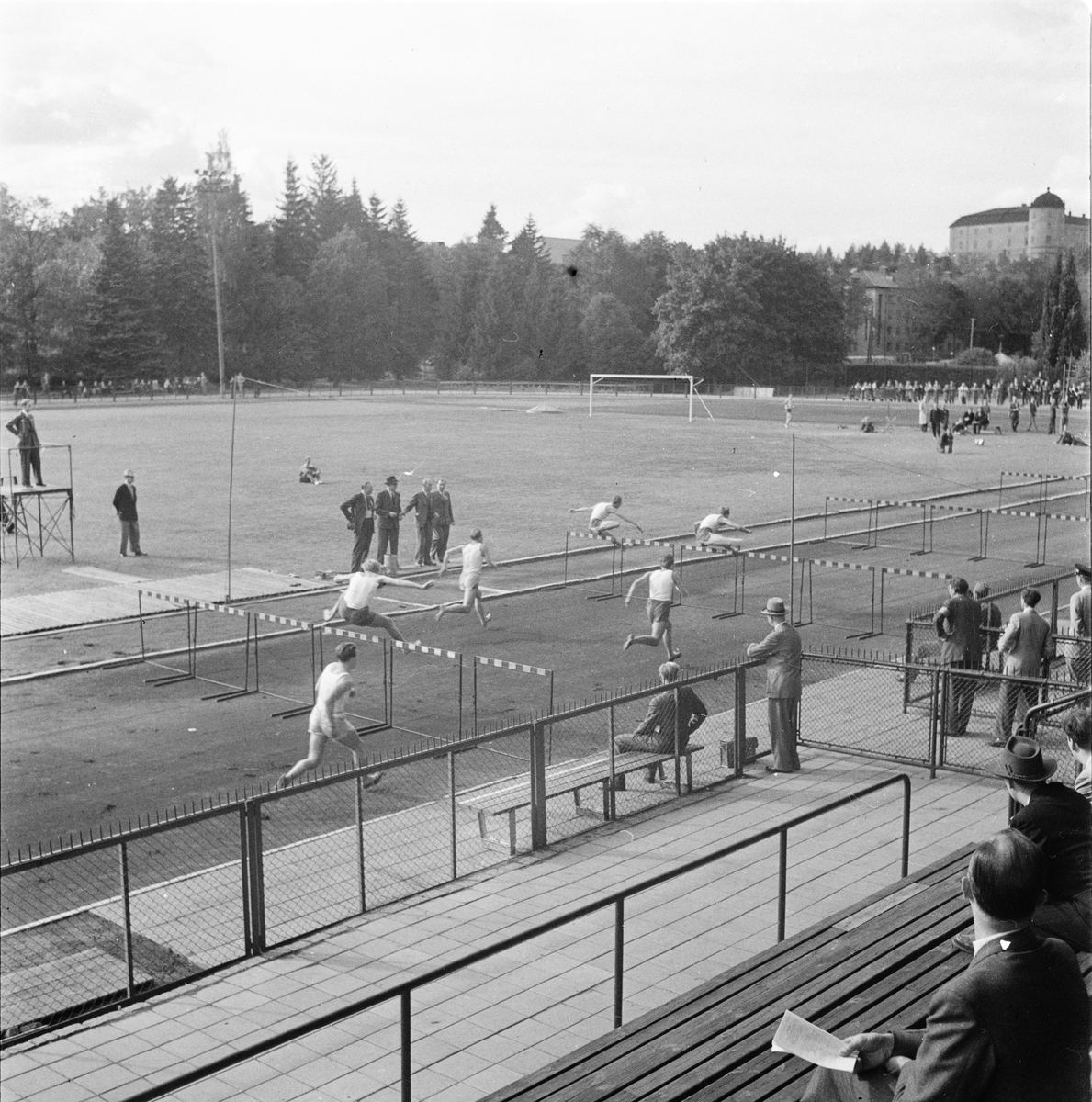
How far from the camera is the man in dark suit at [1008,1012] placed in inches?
124

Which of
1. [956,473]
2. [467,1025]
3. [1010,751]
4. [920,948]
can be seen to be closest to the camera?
[1010,751]

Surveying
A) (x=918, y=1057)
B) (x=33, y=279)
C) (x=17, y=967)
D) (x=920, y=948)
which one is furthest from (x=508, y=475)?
(x=918, y=1057)

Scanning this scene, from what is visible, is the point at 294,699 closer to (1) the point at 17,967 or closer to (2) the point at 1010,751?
(1) the point at 17,967

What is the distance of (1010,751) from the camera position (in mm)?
5250

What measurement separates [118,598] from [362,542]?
478 cm

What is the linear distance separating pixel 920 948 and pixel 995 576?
21483 mm

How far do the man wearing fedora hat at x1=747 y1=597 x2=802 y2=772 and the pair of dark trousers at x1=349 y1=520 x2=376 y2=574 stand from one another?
14655 millimetres

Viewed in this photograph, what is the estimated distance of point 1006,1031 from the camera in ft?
10.4

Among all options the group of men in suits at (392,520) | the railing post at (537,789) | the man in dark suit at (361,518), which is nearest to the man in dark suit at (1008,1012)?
the railing post at (537,789)

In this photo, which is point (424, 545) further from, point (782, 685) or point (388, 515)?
point (782, 685)

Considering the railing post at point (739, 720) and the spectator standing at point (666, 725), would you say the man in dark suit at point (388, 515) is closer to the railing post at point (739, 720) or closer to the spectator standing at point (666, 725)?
the spectator standing at point (666, 725)

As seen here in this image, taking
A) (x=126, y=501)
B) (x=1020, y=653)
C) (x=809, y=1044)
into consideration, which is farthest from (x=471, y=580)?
(x=809, y=1044)

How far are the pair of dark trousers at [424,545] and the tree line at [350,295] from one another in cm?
1783

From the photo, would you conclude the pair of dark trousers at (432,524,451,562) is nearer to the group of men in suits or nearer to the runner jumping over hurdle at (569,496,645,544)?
the group of men in suits
